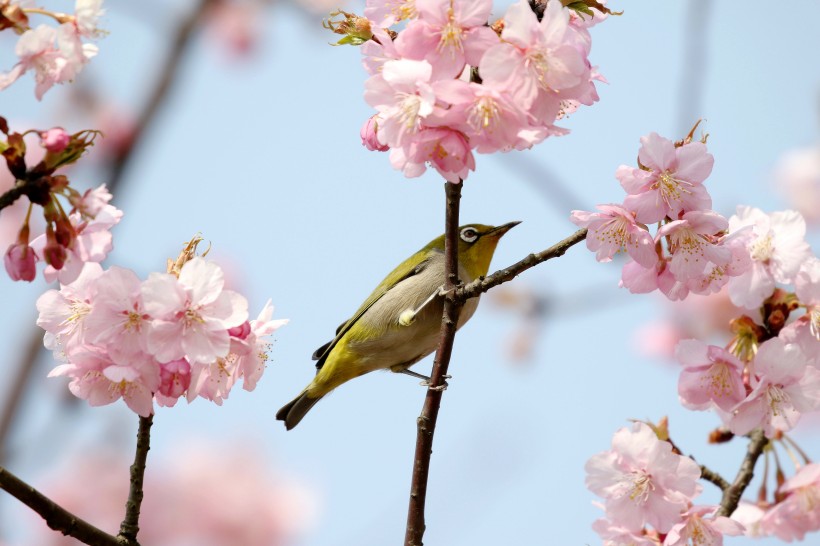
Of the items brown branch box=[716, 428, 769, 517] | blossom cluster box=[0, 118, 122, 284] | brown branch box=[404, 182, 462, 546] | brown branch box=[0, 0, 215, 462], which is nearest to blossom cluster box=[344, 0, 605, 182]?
brown branch box=[404, 182, 462, 546]

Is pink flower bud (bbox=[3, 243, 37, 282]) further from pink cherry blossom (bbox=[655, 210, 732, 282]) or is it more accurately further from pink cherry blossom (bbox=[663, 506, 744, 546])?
pink cherry blossom (bbox=[663, 506, 744, 546])

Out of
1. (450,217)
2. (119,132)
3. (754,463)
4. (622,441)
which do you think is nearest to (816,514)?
(754,463)

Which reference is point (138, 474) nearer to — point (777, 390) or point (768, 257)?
point (777, 390)

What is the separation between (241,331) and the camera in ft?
8.61

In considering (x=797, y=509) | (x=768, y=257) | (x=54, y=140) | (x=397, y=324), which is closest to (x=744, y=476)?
(x=797, y=509)

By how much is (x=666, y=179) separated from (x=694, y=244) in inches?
8.9

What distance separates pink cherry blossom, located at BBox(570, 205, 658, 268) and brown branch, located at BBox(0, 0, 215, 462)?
2558 mm

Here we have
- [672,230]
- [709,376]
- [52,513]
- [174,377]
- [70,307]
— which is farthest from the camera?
[709,376]

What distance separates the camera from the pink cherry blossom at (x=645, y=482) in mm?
2914

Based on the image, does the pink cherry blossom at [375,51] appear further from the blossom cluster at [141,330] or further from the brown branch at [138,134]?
the brown branch at [138,134]

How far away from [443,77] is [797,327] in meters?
1.51

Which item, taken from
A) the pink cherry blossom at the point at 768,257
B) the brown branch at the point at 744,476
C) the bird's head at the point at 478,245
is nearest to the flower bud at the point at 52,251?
the pink cherry blossom at the point at 768,257

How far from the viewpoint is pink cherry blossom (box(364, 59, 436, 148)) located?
2.27m

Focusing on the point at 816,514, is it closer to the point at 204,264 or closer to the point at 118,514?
the point at 204,264
